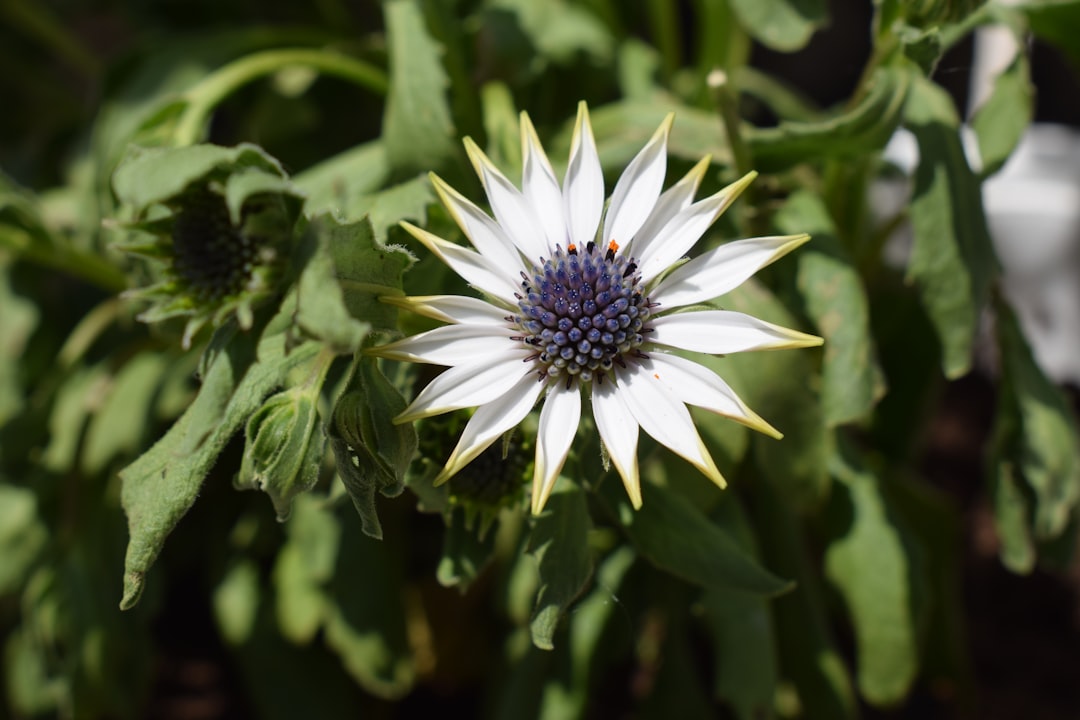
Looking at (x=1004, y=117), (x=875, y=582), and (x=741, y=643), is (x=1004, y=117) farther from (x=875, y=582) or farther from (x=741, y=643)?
Result: (x=741, y=643)

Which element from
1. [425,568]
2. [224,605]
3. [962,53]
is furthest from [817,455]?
[962,53]

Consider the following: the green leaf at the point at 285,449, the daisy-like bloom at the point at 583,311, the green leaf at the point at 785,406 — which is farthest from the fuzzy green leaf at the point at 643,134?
the green leaf at the point at 285,449

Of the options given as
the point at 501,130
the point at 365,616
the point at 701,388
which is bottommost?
the point at 365,616

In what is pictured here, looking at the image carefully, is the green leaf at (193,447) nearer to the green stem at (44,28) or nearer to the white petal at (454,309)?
the white petal at (454,309)

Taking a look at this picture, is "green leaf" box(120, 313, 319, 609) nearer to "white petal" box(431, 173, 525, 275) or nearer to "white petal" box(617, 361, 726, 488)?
"white petal" box(431, 173, 525, 275)

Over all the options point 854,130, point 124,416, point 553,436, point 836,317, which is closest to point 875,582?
point 836,317

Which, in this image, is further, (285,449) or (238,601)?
(238,601)

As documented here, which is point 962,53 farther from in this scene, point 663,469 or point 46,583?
point 46,583

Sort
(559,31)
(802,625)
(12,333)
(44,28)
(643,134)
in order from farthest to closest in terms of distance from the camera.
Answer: (44,28), (12,333), (559,31), (802,625), (643,134)
